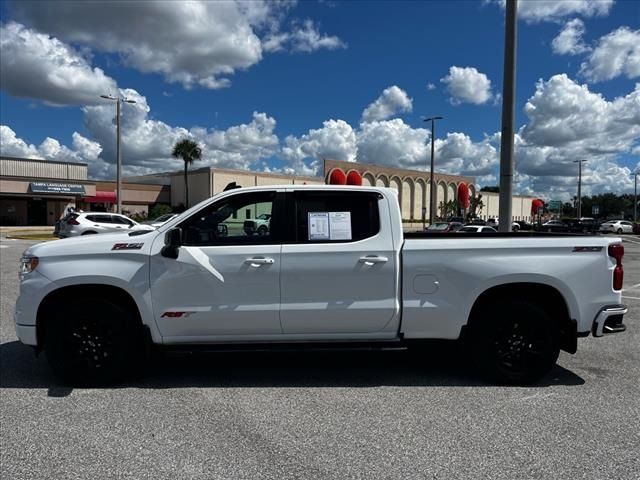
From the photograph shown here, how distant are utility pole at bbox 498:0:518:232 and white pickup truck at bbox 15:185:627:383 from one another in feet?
18.3

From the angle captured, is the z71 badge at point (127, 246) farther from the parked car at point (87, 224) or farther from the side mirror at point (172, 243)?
the parked car at point (87, 224)

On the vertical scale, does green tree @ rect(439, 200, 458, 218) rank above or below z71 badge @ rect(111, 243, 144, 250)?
above

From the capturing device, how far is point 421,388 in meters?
4.94

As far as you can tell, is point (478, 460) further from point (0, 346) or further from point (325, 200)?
point (0, 346)

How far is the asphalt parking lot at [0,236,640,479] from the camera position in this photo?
3424 mm

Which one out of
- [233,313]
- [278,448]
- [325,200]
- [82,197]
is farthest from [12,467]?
[82,197]

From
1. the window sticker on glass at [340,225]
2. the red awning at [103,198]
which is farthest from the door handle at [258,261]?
the red awning at [103,198]

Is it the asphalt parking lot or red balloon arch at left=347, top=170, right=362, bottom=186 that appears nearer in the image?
the asphalt parking lot

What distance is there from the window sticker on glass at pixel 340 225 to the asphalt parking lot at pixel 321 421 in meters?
1.39

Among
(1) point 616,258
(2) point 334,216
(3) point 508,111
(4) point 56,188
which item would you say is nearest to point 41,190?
(4) point 56,188

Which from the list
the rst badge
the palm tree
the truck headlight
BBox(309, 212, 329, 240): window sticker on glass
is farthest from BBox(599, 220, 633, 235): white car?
the truck headlight

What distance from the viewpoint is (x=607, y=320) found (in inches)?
195

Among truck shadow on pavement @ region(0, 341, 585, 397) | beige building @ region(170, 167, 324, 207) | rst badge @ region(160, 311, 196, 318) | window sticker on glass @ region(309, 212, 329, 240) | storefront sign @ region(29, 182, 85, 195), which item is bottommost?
truck shadow on pavement @ region(0, 341, 585, 397)

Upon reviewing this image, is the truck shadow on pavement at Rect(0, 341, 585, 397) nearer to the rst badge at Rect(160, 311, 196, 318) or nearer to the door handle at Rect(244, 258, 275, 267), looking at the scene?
the rst badge at Rect(160, 311, 196, 318)
